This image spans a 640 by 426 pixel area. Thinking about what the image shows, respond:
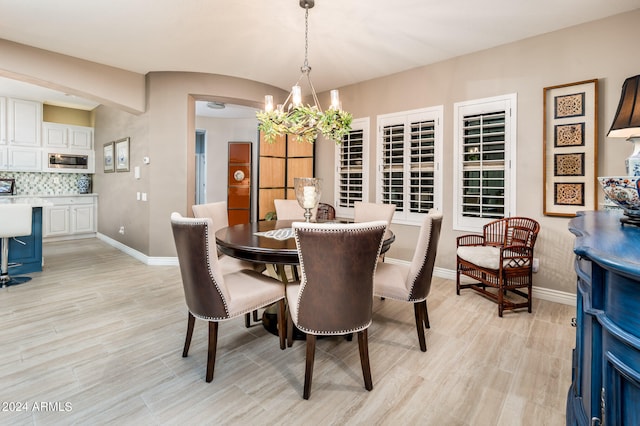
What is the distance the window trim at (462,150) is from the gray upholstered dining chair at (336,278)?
2.53 metres

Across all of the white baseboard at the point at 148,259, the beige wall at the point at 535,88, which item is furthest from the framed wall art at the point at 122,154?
the beige wall at the point at 535,88

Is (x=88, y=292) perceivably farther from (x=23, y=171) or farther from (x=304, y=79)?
(x=23, y=171)

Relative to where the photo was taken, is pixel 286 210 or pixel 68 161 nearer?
pixel 286 210

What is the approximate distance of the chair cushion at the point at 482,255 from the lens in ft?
9.75

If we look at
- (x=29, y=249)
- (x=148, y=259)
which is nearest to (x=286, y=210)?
(x=148, y=259)

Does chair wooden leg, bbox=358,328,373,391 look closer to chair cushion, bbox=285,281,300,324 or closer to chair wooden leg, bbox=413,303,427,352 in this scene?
chair cushion, bbox=285,281,300,324

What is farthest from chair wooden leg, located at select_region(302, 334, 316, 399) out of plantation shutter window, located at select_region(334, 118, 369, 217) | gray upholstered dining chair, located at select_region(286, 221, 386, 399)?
plantation shutter window, located at select_region(334, 118, 369, 217)

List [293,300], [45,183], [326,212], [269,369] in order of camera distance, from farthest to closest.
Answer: [45,183] < [326,212] < [269,369] < [293,300]

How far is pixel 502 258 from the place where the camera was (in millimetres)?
2842

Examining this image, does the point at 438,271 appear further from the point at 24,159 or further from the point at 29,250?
the point at 24,159

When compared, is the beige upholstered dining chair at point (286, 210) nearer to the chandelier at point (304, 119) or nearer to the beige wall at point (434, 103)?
the chandelier at point (304, 119)

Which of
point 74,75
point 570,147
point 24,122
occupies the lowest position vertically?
point 570,147

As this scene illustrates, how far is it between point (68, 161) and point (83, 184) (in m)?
0.54

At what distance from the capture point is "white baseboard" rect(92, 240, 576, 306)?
3178 mm
